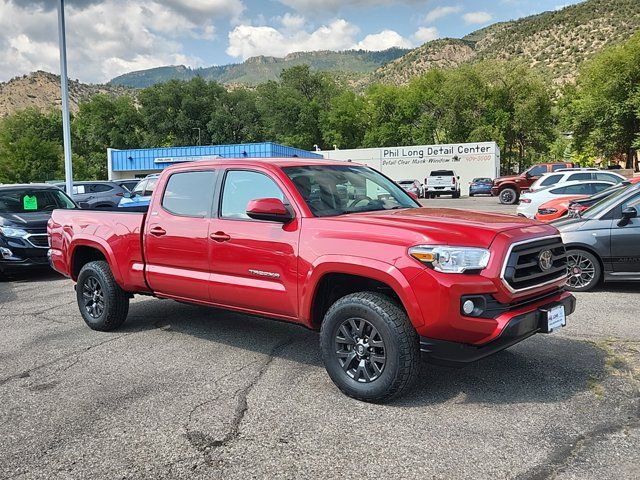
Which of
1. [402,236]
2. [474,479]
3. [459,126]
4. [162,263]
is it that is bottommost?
[474,479]

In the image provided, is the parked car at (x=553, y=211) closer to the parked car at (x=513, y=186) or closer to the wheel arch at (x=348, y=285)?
the wheel arch at (x=348, y=285)

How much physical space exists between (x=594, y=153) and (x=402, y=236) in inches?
2033

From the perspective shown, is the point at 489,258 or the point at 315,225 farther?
the point at 315,225

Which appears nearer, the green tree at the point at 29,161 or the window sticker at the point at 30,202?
the window sticker at the point at 30,202

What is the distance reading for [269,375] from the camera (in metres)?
4.71

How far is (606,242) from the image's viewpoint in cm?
752

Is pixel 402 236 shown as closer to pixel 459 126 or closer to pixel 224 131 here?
pixel 459 126

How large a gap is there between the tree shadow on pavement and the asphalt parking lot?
0.07 feet

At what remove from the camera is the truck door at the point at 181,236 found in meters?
5.12

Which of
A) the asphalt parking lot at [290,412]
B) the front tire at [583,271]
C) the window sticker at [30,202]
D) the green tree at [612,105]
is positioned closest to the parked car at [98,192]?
the window sticker at [30,202]

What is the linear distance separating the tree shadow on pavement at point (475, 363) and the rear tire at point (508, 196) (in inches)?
903

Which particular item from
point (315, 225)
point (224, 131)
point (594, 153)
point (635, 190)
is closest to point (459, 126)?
point (594, 153)

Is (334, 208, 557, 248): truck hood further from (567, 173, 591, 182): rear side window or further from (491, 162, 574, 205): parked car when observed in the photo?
(491, 162, 574, 205): parked car

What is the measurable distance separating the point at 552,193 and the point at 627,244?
890 centimetres
